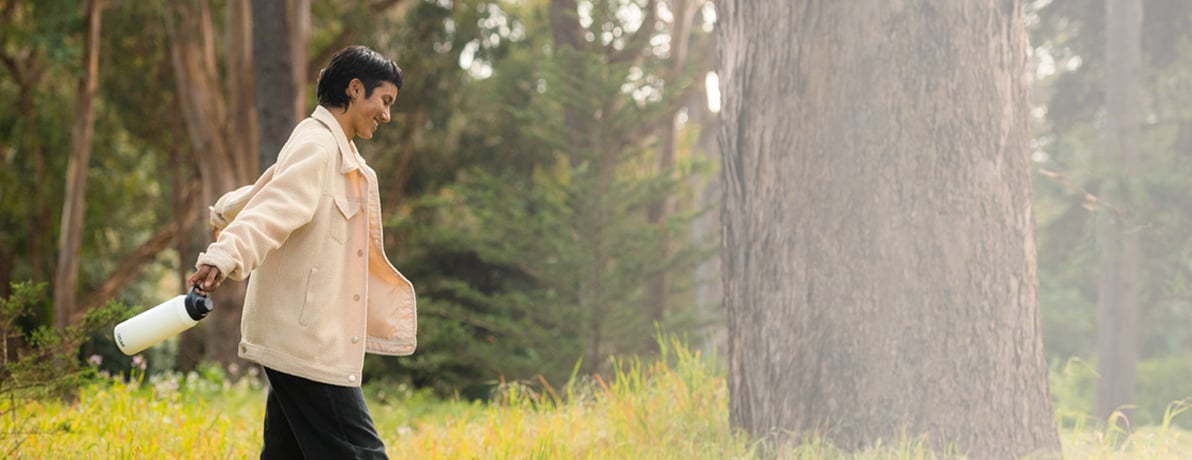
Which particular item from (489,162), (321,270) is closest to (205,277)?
(321,270)

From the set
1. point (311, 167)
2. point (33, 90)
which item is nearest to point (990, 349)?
point (311, 167)

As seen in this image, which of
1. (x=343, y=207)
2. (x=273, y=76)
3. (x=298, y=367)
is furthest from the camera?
(x=273, y=76)

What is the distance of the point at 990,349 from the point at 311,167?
2.80 metres

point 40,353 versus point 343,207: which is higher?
point 343,207

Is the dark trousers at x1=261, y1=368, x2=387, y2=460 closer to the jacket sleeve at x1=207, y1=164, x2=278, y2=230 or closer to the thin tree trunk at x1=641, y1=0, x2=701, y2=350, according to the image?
the jacket sleeve at x1=207, y1=164, x2=278, y2=230

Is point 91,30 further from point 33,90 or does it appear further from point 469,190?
point 469,190

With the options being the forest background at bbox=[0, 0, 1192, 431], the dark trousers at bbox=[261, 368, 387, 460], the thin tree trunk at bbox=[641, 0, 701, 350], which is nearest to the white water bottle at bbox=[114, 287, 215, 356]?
the dark trousers at bbox=[261, 368, 387, 460]

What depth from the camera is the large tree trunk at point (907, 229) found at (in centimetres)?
458

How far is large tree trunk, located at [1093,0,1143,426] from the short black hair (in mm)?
11061

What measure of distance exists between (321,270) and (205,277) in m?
0.48

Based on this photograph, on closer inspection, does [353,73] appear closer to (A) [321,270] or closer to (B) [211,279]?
(A) [321,270]

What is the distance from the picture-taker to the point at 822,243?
15.5 feet

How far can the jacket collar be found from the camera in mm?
3482

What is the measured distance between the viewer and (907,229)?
15.1 ft
